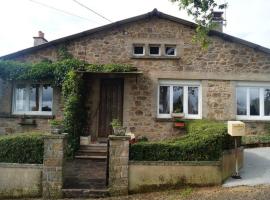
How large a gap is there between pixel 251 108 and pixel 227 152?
19.8ft

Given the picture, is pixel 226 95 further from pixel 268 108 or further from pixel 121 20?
pixel 121 20

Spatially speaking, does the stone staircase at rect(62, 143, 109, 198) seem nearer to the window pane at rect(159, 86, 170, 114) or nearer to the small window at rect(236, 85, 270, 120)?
the window pane at rect(159, 86, 170, 114)

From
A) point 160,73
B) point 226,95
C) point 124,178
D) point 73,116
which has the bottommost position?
point 124,178

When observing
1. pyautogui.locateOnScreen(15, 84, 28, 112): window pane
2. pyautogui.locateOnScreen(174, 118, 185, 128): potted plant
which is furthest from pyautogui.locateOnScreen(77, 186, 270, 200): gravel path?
pyautogui.locateOnScreen(15, 84, 28, 112): window pane

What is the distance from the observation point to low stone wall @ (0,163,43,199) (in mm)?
8266

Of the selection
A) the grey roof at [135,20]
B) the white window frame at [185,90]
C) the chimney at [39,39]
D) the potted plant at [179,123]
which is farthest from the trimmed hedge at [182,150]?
the chimney at [39,39]

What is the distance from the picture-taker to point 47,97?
1441 centimetres

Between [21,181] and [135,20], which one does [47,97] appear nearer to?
[135,20]

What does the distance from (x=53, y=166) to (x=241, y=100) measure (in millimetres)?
9265

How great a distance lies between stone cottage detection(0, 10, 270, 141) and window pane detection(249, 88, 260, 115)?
1.7 inches

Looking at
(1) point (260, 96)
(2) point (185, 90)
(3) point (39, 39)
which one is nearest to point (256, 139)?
(1) point (260, 96)

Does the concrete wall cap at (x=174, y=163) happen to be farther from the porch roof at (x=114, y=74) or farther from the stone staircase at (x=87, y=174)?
the porch roof at (x=114, y=74)

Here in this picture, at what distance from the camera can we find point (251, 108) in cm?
1445

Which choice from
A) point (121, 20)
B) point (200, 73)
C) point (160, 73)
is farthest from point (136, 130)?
point (121, 20)
